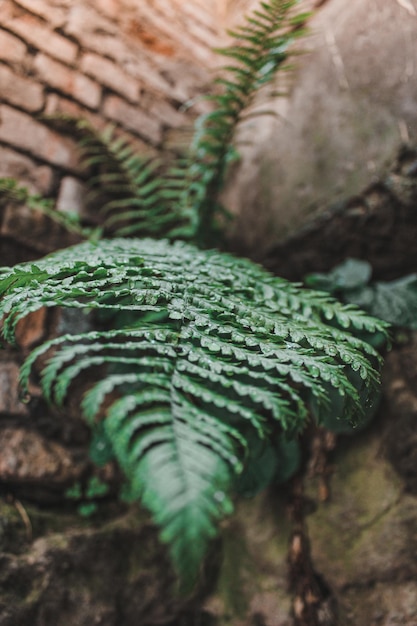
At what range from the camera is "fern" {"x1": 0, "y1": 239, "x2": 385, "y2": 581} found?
1.20 feet

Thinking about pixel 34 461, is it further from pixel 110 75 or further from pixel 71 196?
pixel 110 75

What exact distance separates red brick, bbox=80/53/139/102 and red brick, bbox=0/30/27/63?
22 centimetres

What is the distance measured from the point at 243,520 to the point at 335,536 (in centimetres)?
30

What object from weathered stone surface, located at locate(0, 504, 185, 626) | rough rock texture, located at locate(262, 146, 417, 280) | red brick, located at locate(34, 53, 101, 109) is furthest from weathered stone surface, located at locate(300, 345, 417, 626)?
red brick, located at locate(34, 53, 101, 109)

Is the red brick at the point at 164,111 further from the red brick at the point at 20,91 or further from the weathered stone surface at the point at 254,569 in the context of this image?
the weathered stone surface at the point at 254,569

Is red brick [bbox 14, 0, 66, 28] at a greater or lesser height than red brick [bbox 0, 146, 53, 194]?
greater

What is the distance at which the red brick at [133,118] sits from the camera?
1635 millimetres

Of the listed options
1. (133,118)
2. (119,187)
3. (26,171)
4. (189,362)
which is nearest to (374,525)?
(189,362)

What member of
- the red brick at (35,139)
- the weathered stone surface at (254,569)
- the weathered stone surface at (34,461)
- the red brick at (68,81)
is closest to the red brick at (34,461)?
the weathered stone surface at (34,461)

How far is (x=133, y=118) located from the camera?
168 cm

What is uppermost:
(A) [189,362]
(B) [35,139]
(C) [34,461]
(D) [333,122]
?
(B) [35,139]

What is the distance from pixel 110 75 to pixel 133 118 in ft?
0.61

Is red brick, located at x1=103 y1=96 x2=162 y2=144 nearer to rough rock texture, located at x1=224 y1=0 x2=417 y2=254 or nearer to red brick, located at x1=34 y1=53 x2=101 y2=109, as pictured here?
red brick, located at x1=34 y1=53 x2=101 y2=109

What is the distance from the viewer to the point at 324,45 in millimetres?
1454
